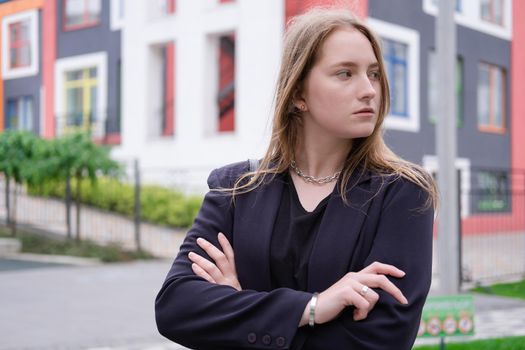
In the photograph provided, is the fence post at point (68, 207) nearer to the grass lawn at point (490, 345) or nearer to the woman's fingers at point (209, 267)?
the grass lawn at point (490, 345)

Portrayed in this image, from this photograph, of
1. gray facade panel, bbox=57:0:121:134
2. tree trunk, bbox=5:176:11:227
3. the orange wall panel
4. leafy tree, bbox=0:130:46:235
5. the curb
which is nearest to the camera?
the orange wall panel

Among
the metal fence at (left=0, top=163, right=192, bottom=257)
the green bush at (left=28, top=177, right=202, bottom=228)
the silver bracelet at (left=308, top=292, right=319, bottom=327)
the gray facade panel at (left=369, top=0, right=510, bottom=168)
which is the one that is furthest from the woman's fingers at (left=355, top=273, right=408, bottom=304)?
the green bush at (left=28, top=177, right=202, bottom=228)

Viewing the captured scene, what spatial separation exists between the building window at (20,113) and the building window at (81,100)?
2.00 metres

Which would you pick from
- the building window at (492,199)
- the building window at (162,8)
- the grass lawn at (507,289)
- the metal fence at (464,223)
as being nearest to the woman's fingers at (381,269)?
the grass lawn at (507,289)

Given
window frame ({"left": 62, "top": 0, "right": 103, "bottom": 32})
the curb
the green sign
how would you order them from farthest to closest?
window frame ({"left": 62, "top": 0, "right": 103, "bottom": 32})
the curb
the green sign

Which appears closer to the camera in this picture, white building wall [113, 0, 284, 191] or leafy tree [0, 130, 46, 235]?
leafy tree [0, 130, 46, 235]

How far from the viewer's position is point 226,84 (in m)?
17.7

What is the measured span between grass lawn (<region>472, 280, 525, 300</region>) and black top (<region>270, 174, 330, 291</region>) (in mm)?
8394

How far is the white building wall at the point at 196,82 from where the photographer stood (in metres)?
16.3

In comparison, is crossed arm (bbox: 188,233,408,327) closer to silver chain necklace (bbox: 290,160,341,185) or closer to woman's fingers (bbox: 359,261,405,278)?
woman's fingers (bbox: 359,261,405,278)

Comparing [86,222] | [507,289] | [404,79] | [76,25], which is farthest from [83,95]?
[507,289]

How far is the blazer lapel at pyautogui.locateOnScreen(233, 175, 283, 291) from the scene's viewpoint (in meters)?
1.99

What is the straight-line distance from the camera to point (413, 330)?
76.9 inches

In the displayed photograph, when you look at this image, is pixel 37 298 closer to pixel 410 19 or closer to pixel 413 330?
pixel 410 19
